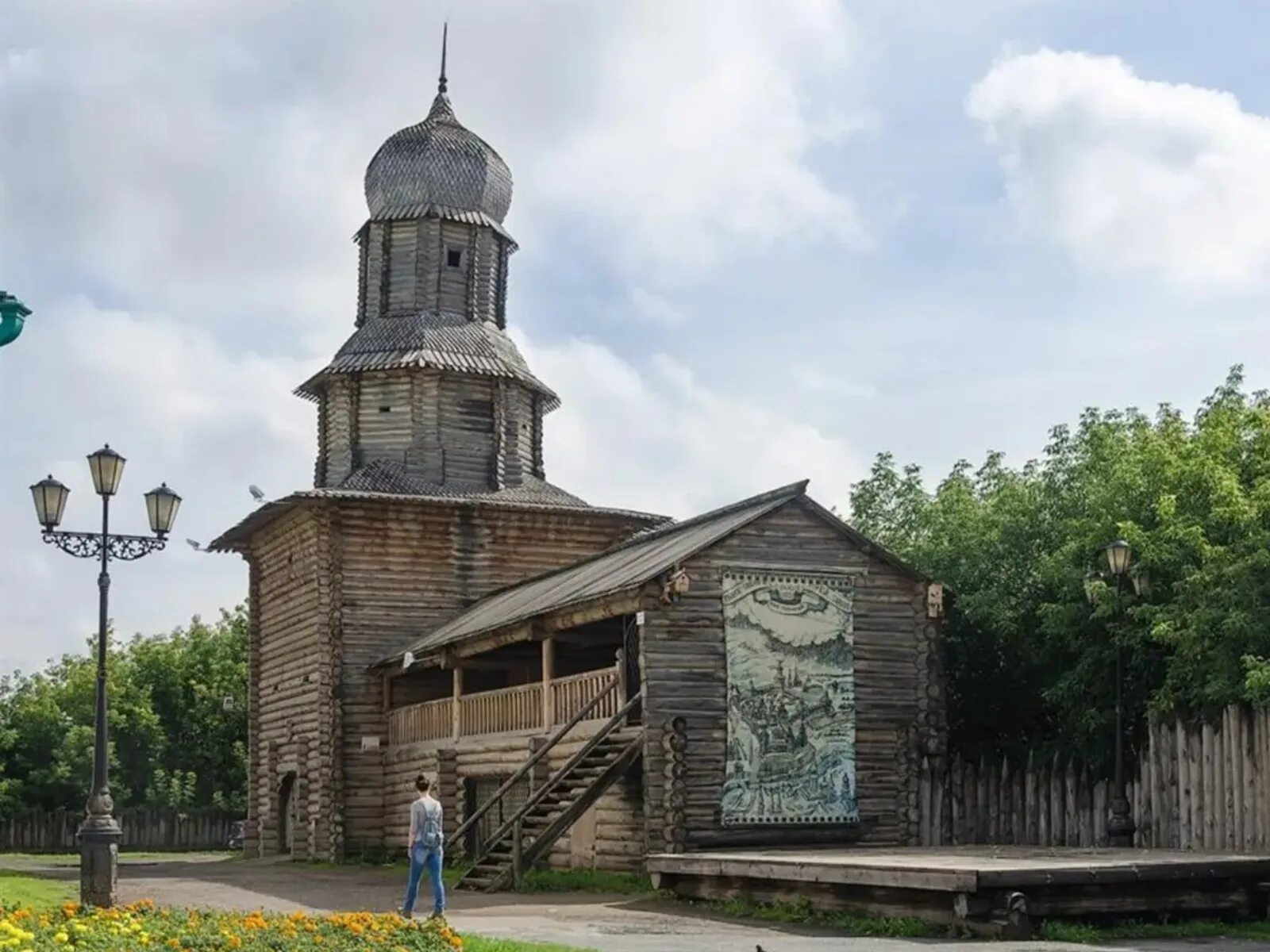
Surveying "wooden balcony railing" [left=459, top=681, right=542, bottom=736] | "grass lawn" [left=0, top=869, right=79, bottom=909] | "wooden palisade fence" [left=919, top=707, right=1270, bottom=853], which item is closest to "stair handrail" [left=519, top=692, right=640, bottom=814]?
"wooden balcony railing" [left=459, top=681, right=542, bottom=736]

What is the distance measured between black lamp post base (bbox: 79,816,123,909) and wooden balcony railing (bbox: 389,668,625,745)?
8903mm

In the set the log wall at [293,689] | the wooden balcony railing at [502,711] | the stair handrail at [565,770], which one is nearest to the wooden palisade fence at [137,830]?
the log wall at [293,689]

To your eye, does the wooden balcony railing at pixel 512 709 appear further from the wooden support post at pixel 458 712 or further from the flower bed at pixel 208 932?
the flower bed at pixel 208 932

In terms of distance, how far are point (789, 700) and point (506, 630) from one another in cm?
489

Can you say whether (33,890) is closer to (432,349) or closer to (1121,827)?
(1121,827)

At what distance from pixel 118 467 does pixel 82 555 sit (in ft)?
3.61

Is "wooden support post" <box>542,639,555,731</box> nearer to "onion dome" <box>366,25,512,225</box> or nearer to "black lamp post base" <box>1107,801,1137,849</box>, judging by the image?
"black lamp post base" <box>1107,801,1137,849</box>

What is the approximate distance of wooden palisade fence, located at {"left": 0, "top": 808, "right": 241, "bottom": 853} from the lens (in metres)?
53.5

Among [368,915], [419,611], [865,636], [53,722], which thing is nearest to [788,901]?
[368,915]

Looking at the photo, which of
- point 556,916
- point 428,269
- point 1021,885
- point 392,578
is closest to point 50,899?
point 556,916

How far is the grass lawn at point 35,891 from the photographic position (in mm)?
22875

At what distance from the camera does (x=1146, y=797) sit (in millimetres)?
23766

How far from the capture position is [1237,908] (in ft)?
60.0

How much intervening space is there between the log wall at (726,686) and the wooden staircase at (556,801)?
546 millimetres
